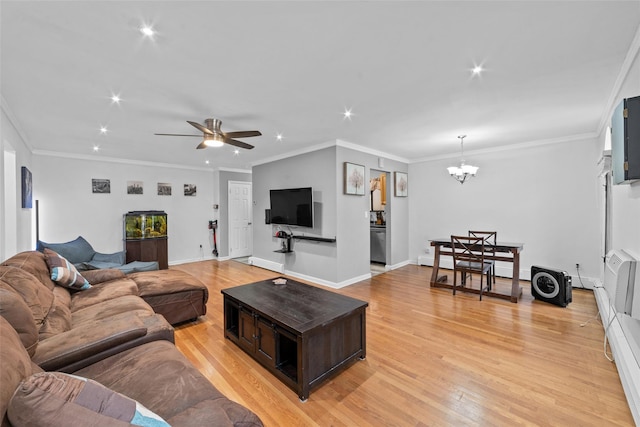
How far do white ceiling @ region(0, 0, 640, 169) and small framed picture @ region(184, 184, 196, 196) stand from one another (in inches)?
124

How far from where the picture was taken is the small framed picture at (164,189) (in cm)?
641

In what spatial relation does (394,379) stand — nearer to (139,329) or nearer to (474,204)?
(139,329)

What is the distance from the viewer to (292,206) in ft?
16.8

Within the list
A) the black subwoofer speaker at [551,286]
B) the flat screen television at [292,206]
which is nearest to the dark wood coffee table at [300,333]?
the flat screen television at [292,206]

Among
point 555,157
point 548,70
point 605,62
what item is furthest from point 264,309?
point 555,157

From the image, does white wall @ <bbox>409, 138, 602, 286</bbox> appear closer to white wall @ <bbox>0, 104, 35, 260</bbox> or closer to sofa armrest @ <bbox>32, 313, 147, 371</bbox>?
sofa armrest @ <bbox>32, 313, 147, 371</bbox>

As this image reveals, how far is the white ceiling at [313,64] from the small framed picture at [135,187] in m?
2.27

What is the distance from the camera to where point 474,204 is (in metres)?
5.36

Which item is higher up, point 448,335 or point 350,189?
point 350,189

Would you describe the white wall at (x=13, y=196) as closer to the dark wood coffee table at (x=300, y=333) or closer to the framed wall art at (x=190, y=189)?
the dark wood coffee table at (x=300, y=333)

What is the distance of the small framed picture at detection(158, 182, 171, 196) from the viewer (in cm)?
641

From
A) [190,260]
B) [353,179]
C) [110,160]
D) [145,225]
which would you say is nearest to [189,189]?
[145,225]

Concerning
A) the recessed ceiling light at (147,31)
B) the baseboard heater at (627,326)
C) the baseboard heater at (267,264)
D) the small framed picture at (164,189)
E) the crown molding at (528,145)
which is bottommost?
the baseboard heater at (267,264)

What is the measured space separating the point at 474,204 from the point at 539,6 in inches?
169
